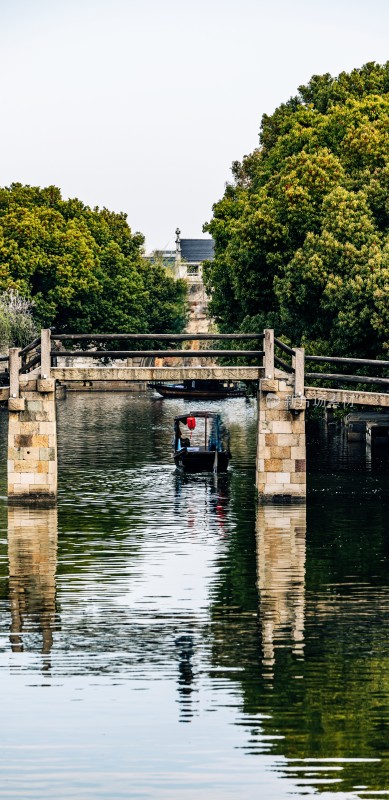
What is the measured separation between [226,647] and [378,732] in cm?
475

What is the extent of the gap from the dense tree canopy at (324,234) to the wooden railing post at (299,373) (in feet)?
48.7

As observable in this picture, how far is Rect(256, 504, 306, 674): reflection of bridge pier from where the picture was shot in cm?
2480

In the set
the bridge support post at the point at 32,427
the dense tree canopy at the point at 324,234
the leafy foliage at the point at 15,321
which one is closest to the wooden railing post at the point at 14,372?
the bridge support post at the point at 32,427

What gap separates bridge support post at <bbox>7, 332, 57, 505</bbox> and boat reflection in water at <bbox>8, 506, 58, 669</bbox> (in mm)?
1066

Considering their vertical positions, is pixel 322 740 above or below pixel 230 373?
below

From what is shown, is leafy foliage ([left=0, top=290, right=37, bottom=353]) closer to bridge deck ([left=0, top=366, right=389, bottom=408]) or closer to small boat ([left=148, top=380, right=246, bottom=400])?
small boat ([left=148, top=380, right=246, bottom=400])

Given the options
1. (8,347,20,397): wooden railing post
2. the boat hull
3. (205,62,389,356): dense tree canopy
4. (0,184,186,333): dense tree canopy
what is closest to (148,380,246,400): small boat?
(0,184,186,333): dense tree canopy

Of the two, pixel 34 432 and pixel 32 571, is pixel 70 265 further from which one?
pixel 32 571

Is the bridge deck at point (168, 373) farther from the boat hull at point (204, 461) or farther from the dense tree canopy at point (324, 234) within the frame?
the dense tree canopy at point (324, 234)

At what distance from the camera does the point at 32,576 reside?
30.7 meters

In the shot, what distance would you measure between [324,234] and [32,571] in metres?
29.5

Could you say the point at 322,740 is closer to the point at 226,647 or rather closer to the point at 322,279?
the point at 226,647

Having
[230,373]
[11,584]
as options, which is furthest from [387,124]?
[11,584]

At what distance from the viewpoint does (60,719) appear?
66.1 feet
